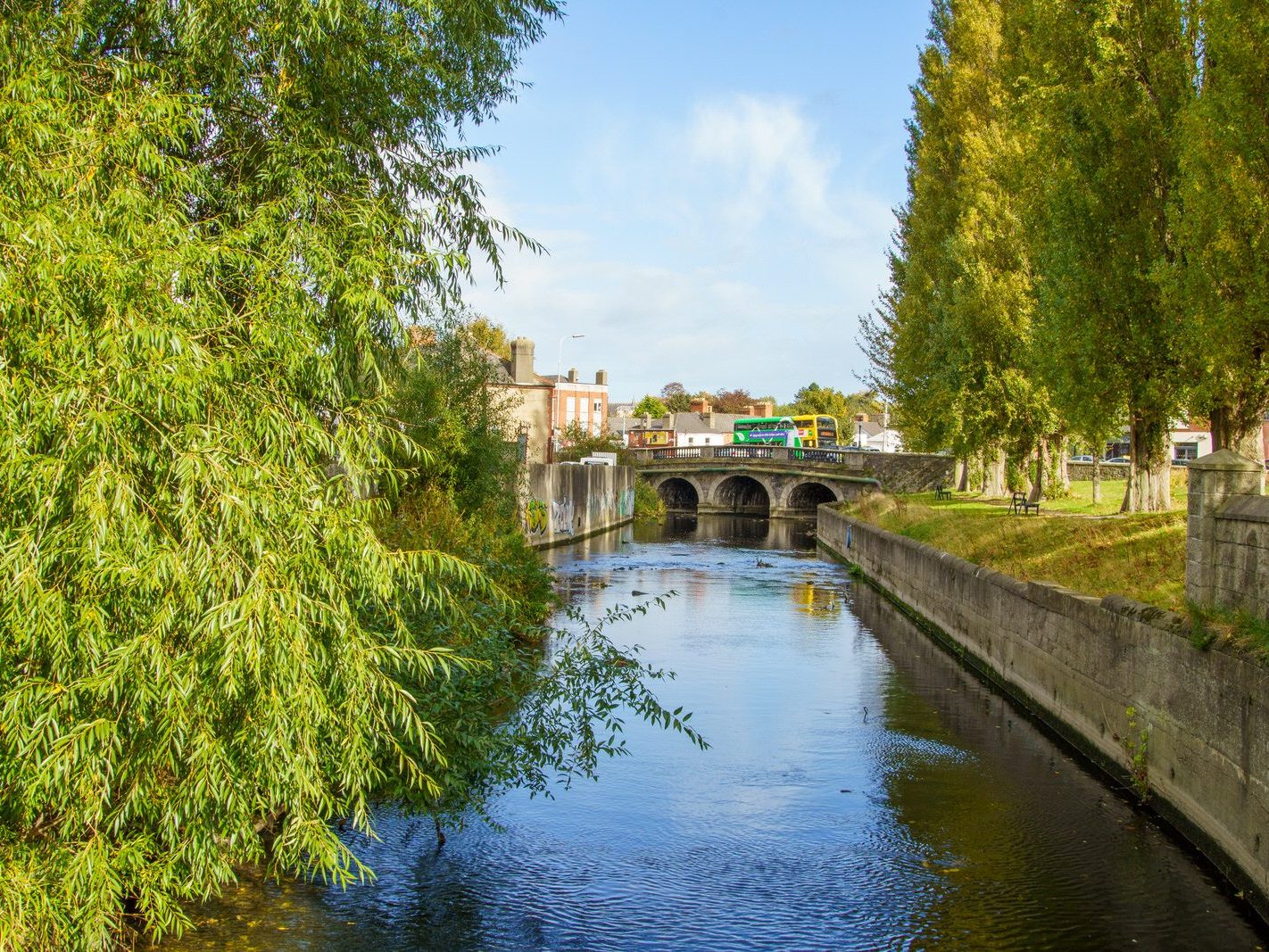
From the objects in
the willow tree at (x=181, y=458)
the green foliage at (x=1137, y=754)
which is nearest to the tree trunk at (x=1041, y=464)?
the green foliage at (x=1137, y=754)

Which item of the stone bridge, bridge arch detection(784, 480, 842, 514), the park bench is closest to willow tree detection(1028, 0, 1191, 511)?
the park bench

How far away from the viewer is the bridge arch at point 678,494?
3489 inches

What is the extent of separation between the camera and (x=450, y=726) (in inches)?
376

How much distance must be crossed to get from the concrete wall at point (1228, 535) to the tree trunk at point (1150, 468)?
447 inches

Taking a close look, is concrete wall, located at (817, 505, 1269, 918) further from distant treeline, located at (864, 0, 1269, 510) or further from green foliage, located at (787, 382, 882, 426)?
green foliage, located at (787, 382, 882, 426)

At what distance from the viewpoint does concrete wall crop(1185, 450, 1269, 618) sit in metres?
10.4

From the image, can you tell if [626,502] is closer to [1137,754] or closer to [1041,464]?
[1041,464]

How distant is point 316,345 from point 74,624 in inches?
93.4

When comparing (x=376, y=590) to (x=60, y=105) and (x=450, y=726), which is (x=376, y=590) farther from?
(x=60, y=105)

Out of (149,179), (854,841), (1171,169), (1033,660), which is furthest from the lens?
(1171,169)

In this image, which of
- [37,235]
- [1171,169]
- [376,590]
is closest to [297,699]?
[376,590]

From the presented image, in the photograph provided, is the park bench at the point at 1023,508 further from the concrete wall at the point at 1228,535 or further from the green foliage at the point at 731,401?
the green foliage at the point at 731,401

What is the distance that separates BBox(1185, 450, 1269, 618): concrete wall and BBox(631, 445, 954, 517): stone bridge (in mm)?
46142

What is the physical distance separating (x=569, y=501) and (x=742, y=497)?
40596mm
